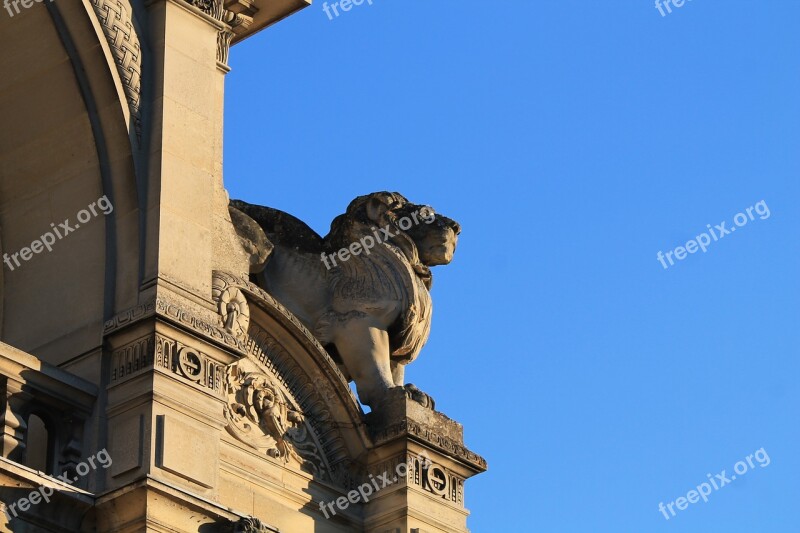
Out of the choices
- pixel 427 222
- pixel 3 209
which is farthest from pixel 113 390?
pixel 427 222

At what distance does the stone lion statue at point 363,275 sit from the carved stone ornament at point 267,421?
33.7 inches

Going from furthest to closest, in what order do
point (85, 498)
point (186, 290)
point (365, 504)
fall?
1. point (365, 504)
2. point (186, 290)
3. point (85, 498)

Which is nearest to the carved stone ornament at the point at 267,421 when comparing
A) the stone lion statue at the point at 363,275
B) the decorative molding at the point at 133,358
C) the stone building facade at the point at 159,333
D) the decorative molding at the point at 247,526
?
the stone building facade at the point at 159,333

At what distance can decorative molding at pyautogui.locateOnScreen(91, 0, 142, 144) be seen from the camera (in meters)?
19.1

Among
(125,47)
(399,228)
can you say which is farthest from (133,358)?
(399,228)

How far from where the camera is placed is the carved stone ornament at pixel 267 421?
19.0 metres

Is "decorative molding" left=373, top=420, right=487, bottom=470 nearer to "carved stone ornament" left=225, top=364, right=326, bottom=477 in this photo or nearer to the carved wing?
"carved stone ornament" left=225, top=364, right=326, bottom=477

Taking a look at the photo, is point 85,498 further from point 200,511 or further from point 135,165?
point 135,165

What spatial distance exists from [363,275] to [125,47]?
2.91 metres

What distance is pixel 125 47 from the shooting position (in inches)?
760

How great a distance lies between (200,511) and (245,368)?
216 cm

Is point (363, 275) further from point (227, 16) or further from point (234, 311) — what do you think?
point (227, 16)

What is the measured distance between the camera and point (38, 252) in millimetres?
19234

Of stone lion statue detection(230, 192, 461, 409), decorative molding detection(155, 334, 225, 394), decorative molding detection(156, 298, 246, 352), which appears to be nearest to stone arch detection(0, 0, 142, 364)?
decorative molding detection(156, 298, 246, 352)
